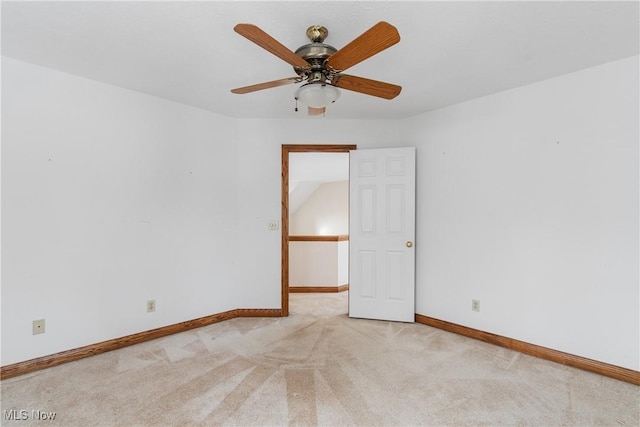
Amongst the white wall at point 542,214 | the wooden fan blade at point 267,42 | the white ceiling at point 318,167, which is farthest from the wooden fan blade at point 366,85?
the white ceiling at point 318,167

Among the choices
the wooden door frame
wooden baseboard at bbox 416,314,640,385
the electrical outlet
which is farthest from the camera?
the wooden door frame

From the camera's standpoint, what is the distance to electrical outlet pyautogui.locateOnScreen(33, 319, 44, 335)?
2.34 meters

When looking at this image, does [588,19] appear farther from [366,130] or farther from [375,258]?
[375,258]

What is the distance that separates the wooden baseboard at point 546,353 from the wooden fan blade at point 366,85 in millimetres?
2379

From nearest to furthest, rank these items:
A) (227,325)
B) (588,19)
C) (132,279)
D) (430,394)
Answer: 1. (588,19)
2. (430,394)
3. (132,279)
4. (227,325)

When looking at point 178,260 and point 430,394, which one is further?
point 178,260

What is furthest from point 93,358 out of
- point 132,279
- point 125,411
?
point 125,411

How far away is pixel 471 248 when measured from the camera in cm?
305

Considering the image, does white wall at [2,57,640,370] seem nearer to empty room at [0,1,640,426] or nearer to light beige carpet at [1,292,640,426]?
empty room at [0,1,640,426]

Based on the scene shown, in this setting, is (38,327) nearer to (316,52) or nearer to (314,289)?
(316,52)

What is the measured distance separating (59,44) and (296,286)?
12.8 ft

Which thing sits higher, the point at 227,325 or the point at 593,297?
the point at 593,297

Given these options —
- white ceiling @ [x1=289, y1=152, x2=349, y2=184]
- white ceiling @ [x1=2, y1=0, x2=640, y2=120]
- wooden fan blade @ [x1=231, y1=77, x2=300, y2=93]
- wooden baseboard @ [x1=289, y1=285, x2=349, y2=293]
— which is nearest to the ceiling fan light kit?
wooden fan blade @ [x1=231, y1=77, x2=300, y2=93]

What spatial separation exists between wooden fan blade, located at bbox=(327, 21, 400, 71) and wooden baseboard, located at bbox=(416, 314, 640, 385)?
8.80ft
